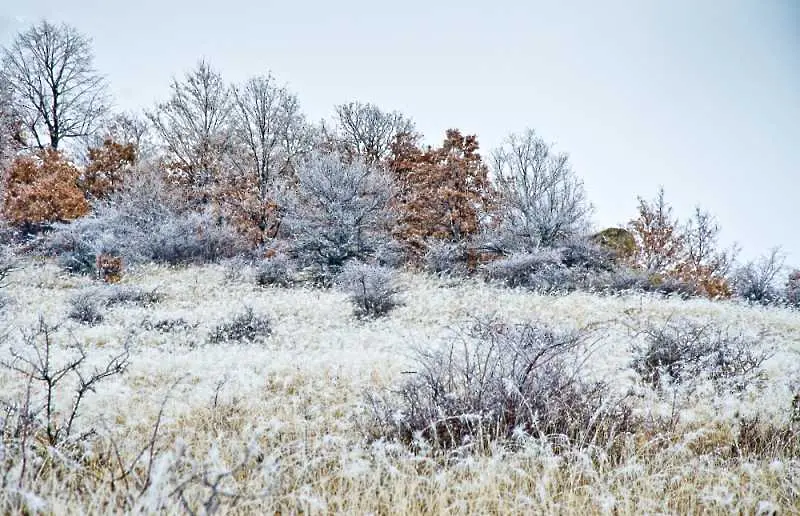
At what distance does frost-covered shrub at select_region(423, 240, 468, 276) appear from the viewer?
17.4 m

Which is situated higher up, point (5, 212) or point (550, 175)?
point (550, 175)

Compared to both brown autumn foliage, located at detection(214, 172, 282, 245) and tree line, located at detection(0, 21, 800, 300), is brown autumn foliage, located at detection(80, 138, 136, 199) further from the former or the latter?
brown autumn foliage, located at detection(214, 172, 282, 245)

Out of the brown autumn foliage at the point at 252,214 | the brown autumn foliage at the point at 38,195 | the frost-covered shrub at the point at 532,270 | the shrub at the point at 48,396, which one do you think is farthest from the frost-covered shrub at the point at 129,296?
the frost-covered shrub at the point at 532,270

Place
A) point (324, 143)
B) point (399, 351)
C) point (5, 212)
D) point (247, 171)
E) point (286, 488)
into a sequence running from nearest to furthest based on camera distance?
1. point (286, 488)
2. point (399, 351)
3. point (5, 212)
4. point (247, 171)
5. point (324, 143)

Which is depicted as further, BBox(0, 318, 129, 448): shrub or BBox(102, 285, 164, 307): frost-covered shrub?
BBox(102, 285, 164, 307): frost-covered shrub

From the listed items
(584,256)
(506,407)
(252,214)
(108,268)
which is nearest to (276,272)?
(108,268)

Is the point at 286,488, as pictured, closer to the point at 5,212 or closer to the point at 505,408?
the point at 505,408

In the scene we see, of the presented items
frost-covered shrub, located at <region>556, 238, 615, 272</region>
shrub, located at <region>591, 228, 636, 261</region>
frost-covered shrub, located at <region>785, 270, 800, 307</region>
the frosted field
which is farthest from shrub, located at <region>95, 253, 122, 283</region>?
frost-covered shrub, located at <region>785, 270, 800, 307</region>

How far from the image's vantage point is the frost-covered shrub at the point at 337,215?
53.7 ft

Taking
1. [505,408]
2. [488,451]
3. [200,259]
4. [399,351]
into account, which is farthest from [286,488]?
[200,259]

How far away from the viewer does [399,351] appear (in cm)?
666

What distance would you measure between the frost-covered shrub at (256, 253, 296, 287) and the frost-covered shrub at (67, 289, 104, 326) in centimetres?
497

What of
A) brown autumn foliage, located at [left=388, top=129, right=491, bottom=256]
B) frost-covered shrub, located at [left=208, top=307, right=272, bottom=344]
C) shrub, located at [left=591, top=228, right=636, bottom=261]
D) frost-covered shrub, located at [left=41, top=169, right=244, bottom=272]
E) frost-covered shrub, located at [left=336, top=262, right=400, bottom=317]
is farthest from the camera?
brown autumn foliage, located at [left=388, top=129, right=491, bottom=256]

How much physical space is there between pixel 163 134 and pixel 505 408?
77.1ft
